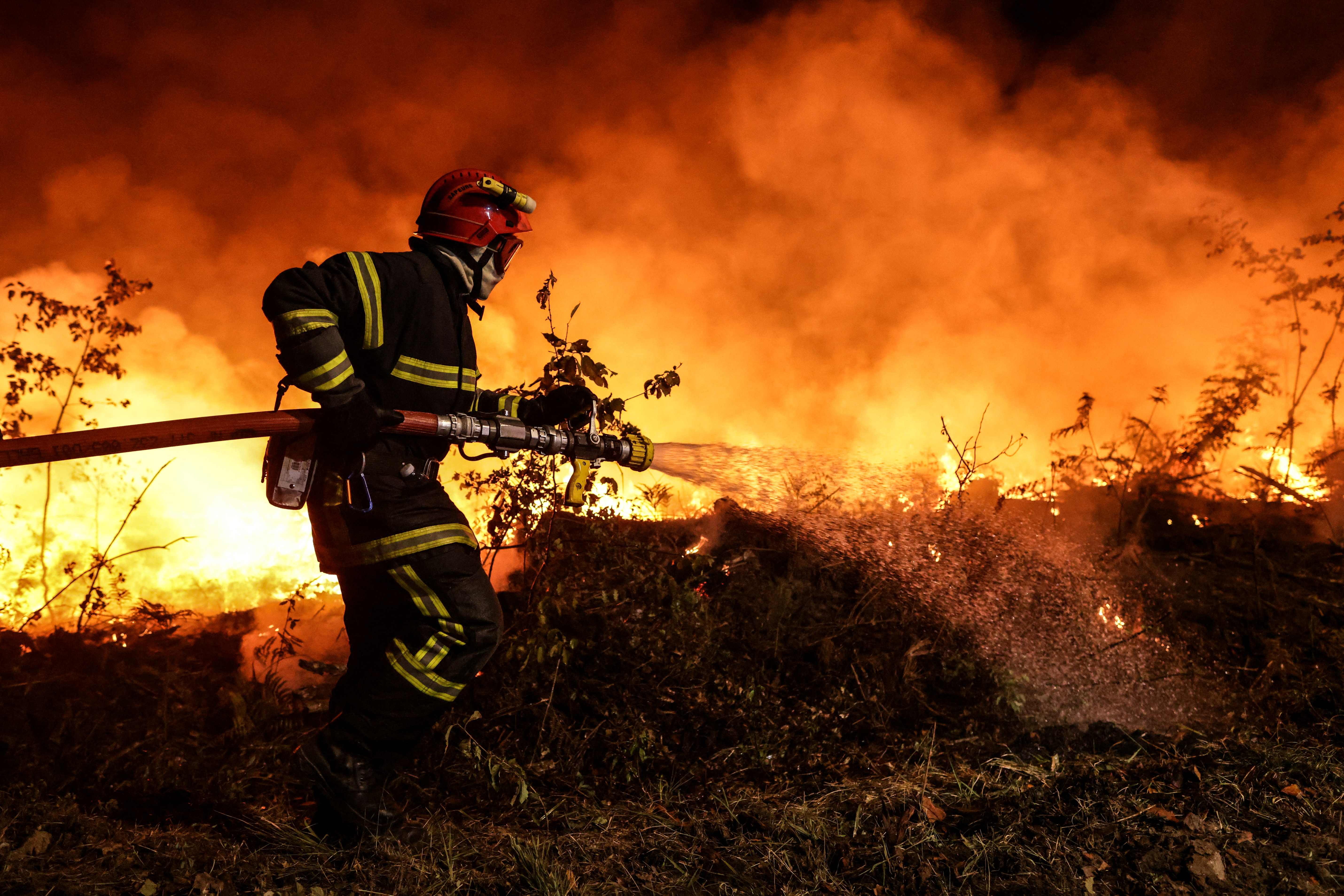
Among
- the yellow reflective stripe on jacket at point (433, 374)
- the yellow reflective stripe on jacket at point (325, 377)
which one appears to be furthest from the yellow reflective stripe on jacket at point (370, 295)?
the yellow reflective stripe on jacket at point (325, 377)

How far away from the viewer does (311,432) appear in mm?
2729

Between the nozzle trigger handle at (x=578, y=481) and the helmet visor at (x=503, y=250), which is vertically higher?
the helmet visor at (x=503, y=250)

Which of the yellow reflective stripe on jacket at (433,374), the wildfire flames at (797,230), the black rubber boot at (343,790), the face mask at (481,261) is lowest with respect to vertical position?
the black rubber boot at (343,790)

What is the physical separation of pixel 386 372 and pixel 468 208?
2.59 feet

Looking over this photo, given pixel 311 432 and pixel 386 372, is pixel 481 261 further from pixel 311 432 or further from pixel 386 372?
pixel 311 432

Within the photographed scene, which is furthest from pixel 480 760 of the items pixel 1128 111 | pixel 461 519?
pixel 1128 111

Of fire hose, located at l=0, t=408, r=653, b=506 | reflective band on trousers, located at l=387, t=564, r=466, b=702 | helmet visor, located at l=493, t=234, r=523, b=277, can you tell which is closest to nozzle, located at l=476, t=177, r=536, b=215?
helmet visor, located at l=493, t=234, r=523, b=277

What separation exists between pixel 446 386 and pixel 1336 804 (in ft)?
13.1

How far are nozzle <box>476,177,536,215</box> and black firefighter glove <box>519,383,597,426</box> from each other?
2.63 ft

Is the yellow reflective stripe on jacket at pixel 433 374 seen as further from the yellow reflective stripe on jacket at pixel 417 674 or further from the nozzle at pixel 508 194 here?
the yellow reflective stripe on jacket at pixel 417 674

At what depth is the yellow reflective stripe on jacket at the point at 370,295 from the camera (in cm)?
268

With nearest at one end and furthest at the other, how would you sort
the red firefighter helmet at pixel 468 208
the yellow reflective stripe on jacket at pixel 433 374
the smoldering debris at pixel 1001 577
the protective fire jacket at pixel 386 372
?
1. the protective fire jacket at pixel 386 372
2. the yellow reflective stripe on jacket at pixel 433 374
3. the red firefighter helmet at pixel 468 208
4. the smoldering debris at pixel 1001 577

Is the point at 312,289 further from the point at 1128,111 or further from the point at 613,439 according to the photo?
the point at 1128,111

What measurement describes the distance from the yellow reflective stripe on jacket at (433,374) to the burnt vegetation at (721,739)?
38.1 inches
